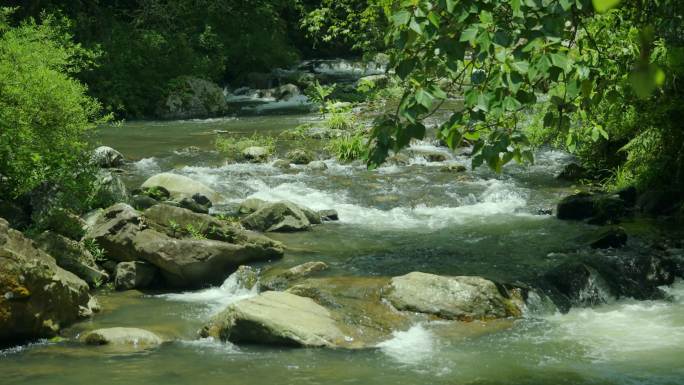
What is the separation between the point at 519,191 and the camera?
1382cm

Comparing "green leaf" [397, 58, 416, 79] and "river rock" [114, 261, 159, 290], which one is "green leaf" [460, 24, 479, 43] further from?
"river rock" [114, 261, 159, 290]

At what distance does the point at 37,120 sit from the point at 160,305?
9.69 ft

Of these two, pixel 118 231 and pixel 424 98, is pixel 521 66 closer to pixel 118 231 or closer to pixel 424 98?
pixel 424 98

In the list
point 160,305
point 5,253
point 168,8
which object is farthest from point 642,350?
point 168,8

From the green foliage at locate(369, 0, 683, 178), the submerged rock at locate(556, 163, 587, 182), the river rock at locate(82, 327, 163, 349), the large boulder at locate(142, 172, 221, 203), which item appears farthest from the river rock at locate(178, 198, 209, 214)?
the green foliage at locate(369, 0, 683, 178)

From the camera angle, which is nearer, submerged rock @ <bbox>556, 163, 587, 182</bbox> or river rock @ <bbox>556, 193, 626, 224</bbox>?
river rock @ <bbox>556, 193, 626, 224</bbox>

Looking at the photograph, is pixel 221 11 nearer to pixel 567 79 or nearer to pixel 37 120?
pixel 37 120

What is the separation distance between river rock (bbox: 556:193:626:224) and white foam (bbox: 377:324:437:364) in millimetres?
5131

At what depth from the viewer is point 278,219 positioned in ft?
39.0

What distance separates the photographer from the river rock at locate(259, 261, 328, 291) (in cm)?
913

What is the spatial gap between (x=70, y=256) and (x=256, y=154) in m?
7.54

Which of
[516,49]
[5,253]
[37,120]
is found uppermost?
[516,49]

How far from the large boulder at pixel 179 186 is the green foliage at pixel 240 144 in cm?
350

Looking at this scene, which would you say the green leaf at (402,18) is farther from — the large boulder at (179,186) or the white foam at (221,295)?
the large boulder at (179,186)
